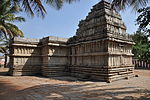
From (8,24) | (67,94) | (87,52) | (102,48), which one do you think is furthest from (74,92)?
(8,24)

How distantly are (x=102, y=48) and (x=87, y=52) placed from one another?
169 centimetres

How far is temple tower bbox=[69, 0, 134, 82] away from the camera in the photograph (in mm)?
9695

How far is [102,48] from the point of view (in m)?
10.0

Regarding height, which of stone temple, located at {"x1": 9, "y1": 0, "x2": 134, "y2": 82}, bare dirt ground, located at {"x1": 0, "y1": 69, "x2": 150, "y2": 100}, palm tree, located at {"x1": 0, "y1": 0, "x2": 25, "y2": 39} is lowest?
bare dirt ground, located at {"x1": 0, "y1": 69, "x2": 150, "y2": 100}

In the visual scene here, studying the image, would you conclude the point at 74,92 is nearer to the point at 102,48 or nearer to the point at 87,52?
the point at 102,48

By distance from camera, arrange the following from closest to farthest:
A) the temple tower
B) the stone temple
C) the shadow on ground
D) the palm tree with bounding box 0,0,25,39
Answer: the shadow on ground → the temple tower → the stone temple → the palm tree with bounding box 0,0,25,39

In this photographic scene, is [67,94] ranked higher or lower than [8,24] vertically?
lower

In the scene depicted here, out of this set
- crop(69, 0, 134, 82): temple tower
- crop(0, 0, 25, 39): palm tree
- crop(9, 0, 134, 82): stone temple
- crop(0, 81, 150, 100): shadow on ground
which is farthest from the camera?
crop(0, 0, 25, 39): palm tree

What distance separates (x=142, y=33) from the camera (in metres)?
4.05

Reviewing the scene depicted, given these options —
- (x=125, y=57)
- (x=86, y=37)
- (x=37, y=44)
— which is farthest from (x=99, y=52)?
(x=37, y=44)

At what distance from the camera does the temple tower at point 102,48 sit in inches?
382

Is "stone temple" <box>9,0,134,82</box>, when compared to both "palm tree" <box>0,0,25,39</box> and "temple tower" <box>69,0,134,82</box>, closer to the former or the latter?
"temple tower" <box>69,0,134,82</box>

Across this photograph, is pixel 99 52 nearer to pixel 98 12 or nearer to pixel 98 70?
pixel 98 70

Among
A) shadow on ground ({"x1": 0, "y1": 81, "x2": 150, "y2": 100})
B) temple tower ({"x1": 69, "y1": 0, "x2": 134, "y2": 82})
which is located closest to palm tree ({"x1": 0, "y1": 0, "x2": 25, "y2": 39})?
temple tower ({"x1": 69, "y1": 0, "x2": 134, "y2": 82})
